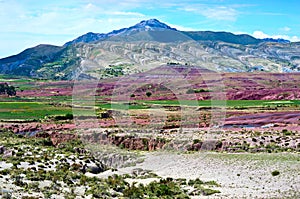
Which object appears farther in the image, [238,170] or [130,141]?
[130,141]

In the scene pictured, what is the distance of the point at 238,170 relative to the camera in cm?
3519

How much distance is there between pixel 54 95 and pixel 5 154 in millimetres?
104057

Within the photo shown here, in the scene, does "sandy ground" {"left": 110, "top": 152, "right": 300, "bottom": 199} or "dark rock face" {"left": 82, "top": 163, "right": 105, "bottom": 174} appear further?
"dark rock face" {"left": 82, "top": 163, "right": 105, "bottom": 174}

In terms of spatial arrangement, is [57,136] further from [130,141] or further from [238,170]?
[238,170]

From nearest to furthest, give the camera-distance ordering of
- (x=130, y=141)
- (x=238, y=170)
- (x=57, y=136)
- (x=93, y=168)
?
(x=238, y=170), (x=93, y=168), (x=130, y=141), (x=57, y=136)

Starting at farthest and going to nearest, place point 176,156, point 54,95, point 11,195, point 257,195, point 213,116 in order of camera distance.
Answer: point 54,95
point 213,116
point 176,156
point 257,195
point 11,195

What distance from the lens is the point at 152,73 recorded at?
76.9m

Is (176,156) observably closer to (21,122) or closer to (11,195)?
(11,195)

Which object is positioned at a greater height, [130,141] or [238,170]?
[238,170]

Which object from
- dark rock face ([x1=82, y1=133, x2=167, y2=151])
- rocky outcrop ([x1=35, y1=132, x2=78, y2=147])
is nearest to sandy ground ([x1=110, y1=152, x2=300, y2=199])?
dark rock face ([x1=82, y1=133, x2=167, y2=151])

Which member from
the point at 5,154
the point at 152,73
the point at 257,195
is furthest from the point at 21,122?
the point at 257,195

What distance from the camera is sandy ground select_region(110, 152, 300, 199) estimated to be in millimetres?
28375

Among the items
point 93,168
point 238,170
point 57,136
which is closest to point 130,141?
point 57,136

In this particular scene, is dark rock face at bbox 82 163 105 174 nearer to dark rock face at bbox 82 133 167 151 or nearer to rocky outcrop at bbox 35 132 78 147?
dark rock face at bbox 82 133 167 151
